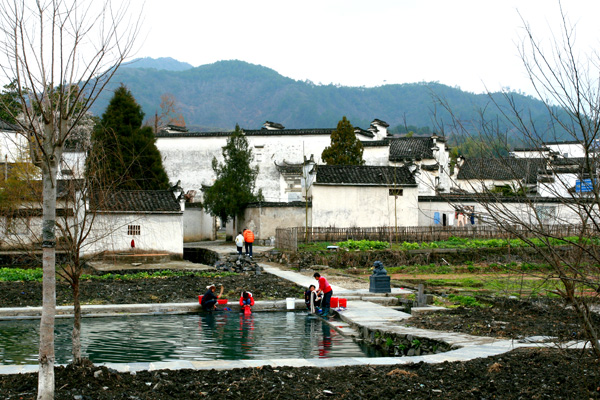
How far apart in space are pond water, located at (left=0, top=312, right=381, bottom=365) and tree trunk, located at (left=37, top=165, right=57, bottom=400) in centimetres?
430

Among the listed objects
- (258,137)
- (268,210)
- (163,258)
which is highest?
(258,137)

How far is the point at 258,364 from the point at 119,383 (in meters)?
2.19

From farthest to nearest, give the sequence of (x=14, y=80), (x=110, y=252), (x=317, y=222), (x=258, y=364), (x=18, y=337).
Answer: (x=317, y=222)
(x=110, y=252)
(x=18, y=337)
(x=258, y=364)
(x=14, y=80)

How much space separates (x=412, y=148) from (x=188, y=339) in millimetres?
42248

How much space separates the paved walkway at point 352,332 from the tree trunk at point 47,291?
1994mm

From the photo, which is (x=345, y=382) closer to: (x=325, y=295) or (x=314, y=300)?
(x=325, y=295)

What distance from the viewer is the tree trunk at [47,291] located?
19.6ft

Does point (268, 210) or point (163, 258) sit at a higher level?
point (268, 210)

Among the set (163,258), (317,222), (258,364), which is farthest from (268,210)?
(258,364)

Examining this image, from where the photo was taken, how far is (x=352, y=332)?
13312 millimetres

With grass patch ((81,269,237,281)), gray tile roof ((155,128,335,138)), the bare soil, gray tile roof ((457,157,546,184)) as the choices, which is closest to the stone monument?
grass patch ((81,269,237,281))

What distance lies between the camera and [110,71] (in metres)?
7.01

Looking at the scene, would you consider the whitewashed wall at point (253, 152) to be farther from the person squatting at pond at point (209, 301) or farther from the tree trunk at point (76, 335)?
the tree trunk at point (76, 335)

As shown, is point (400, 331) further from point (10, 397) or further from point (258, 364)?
point (10, 397)
